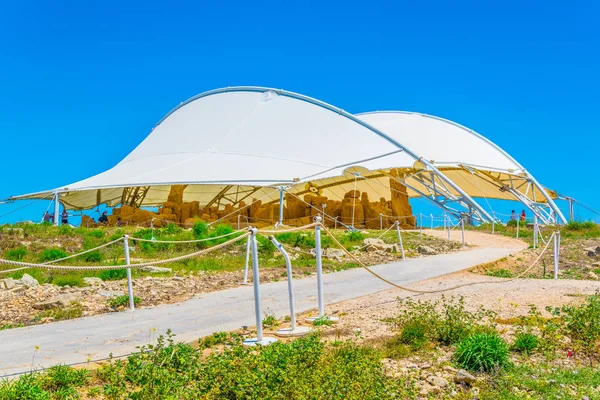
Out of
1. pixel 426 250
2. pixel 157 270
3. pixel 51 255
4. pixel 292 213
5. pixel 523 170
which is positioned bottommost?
pixel 426 250

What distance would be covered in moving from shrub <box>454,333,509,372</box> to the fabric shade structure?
2116 cm

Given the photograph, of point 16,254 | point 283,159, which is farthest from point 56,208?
point 16,254

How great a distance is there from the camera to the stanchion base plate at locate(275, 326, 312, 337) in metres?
6.24

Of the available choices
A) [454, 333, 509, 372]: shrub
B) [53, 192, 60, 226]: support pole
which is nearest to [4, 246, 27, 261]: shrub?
[454, 333, 509, 372]: shrub

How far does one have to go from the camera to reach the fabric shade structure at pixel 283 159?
28.3 metres

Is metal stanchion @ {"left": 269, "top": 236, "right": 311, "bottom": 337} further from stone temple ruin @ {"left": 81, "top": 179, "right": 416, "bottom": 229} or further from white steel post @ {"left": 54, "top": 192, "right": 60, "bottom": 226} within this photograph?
white steel post @ {"left": 54, "top": 192, "right": 60, "bottom": 226}

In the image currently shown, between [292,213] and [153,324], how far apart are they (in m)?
20.0

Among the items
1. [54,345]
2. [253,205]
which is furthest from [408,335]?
[253,205]

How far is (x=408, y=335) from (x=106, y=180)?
2656 centimetres

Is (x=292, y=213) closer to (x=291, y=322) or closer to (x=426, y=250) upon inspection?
(x=426, y=250)

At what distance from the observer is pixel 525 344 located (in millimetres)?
5859

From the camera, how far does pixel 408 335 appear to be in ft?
19.8

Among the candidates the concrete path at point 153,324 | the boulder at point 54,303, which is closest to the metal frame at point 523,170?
the concrete path at point 153,324

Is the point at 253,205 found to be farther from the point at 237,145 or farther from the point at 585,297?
the point at 585,297
